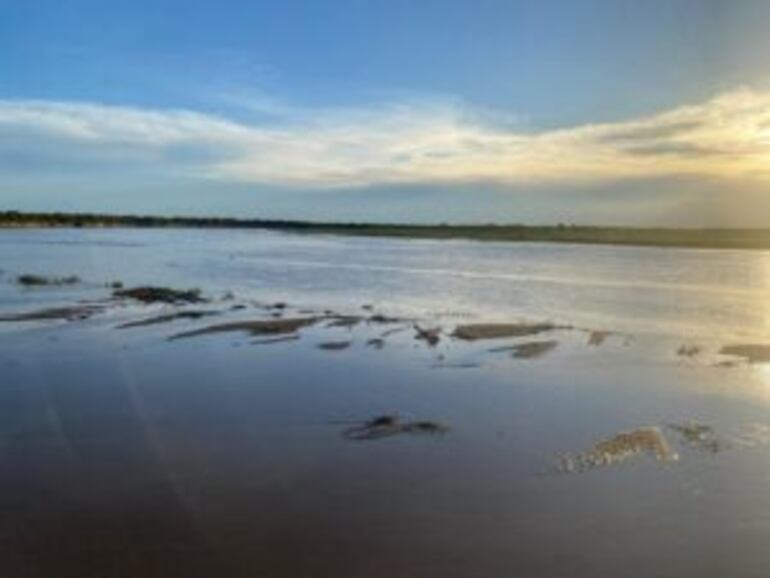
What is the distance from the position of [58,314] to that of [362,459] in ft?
59.4

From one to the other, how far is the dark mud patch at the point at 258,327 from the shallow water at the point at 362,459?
0.62 meters

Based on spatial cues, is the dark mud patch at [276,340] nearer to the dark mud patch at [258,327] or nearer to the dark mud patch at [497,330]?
the dark mud patch at [258,327]

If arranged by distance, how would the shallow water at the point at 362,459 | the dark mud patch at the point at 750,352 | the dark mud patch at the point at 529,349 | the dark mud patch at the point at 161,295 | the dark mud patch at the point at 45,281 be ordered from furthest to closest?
the dark mud patch at the point at 45,281
the dark mud patch at the point at 161,295
the dark mud patch at the point at 750,352
the dark mud patch at the point at 529,349
the shallow water at the point at 362,459

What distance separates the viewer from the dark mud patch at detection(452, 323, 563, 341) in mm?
23953

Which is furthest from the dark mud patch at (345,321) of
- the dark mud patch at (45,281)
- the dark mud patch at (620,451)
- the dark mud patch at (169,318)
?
the dark mud patch at (45,281)

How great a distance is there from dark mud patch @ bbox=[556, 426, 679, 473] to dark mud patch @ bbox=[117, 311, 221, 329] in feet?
49.7

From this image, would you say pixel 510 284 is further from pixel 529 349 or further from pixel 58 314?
pixel 529 349

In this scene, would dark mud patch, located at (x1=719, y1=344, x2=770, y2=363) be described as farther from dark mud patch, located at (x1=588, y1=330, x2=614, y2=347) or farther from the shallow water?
dark mud patch, located at (x1=588, y1=330, x2=614, y2=347)

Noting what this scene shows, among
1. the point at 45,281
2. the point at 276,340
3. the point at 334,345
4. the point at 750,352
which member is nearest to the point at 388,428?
the point at 334,345

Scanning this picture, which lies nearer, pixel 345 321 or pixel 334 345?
pixel 334 345

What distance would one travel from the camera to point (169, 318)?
27.0 meters

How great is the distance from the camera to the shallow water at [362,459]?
28.1 ft

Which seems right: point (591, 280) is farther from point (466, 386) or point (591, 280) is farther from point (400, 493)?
point (400, 493)

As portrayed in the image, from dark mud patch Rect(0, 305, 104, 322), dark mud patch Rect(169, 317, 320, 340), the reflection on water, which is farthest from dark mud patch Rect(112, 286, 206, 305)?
dark mud patch Rect(169, 317, 320, 340)
